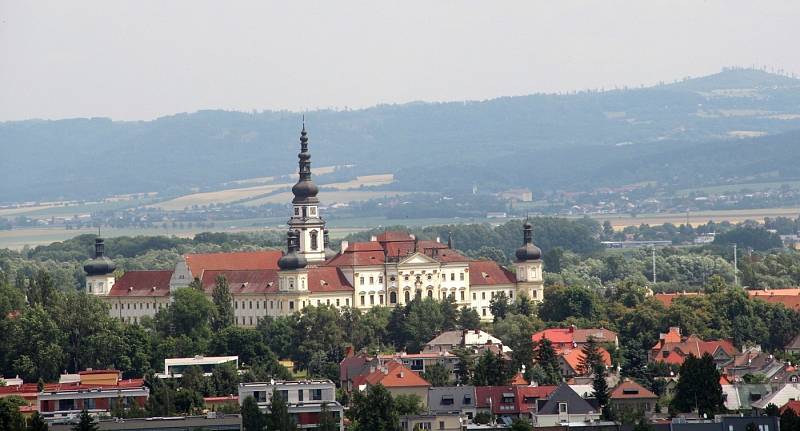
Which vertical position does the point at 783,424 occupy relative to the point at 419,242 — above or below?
below

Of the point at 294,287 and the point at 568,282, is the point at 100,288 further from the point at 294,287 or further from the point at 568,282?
the point at 568,282

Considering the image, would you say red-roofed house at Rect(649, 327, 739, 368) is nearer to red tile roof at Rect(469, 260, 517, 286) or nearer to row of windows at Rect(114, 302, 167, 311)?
red tile roof at Rect(469, 260, 517, 286)

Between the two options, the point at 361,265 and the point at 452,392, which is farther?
the point at 361,265

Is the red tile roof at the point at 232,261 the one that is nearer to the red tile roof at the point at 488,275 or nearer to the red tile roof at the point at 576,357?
the red tile roof at the point at 488,275

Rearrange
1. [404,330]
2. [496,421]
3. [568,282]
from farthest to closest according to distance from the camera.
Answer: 1. [568,282]
2. [404,330]
3. [496,421]

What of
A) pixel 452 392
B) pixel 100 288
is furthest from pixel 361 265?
pixel 452 392

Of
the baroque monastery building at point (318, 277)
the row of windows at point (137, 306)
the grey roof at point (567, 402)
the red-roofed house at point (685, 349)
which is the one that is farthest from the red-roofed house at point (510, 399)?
the row of windows at point (137, 306)

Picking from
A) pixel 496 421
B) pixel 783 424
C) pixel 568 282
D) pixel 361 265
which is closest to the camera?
pixel 783 424
